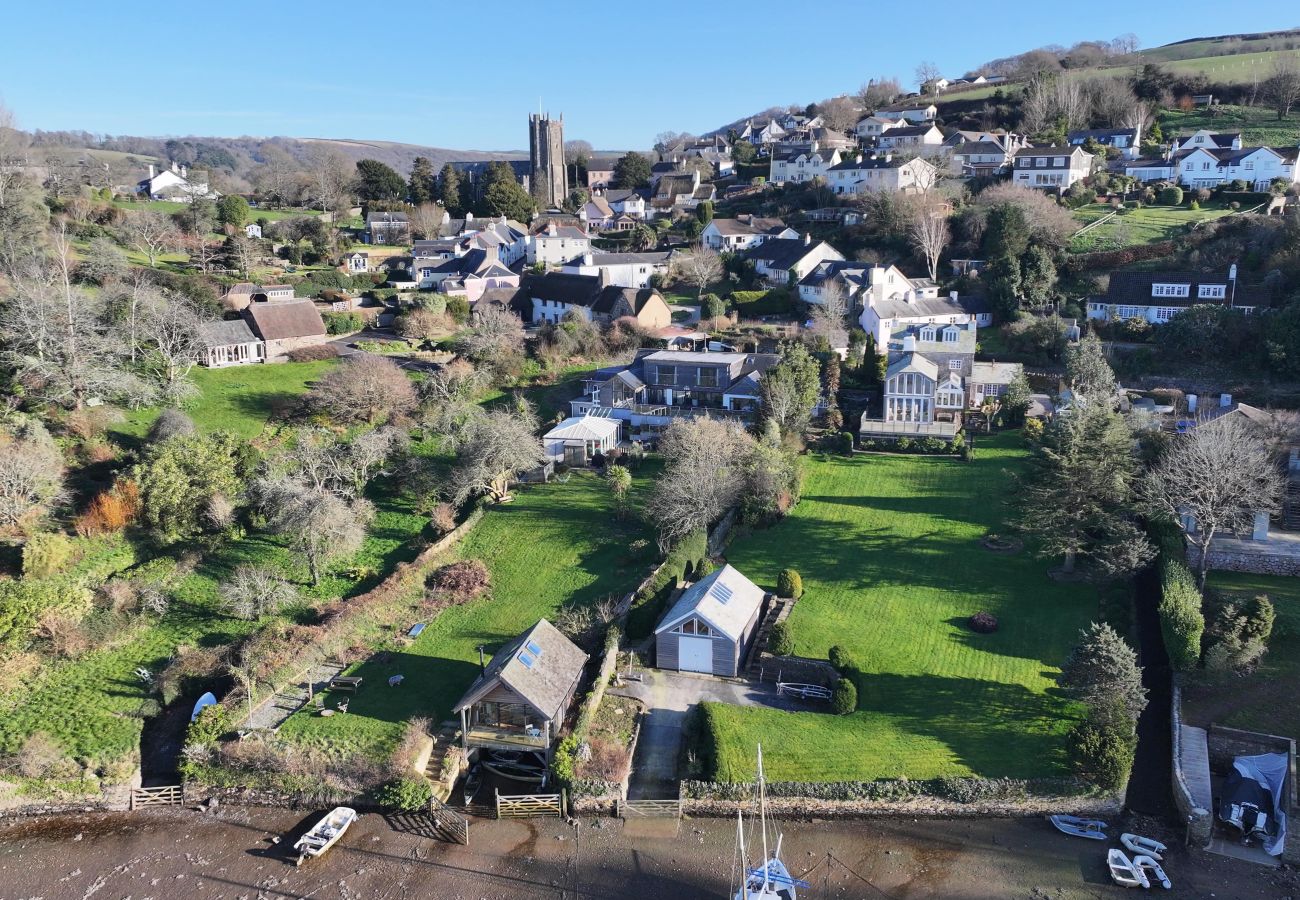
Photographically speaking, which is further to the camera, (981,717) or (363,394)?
(363,394)

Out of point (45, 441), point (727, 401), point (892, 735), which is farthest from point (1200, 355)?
point (45, 441)

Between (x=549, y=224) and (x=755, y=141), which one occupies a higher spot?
(x=755, y=141)

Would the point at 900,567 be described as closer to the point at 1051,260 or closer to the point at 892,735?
the point at 892,735

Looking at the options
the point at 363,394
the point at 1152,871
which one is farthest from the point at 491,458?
the point at 1152,871

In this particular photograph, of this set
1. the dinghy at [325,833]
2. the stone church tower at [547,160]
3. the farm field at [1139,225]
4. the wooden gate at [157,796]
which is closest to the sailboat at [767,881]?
the dinghy at [325,833]

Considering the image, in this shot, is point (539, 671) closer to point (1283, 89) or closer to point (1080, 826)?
point (1080, 826)

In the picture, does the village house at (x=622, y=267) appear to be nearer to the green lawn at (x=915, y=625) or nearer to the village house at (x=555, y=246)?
the village house at (x=555, y=246)
